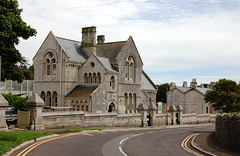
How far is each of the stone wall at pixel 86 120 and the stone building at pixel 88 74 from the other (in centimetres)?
730

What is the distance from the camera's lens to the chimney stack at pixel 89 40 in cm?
4641

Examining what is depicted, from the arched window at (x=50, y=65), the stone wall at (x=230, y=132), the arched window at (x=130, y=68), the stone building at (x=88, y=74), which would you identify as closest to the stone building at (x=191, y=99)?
the stone building at (x=88, y=74)

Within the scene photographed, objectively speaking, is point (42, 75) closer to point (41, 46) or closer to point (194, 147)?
point (41, 46)

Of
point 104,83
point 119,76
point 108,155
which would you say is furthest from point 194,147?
point 119,76

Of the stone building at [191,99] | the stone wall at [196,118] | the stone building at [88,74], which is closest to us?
the stone building at [88,74]

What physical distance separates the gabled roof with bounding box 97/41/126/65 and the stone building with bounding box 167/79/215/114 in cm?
2843

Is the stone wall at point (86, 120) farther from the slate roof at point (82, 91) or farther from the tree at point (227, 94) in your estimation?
the tree at point (227, 94)

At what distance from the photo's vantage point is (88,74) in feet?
142

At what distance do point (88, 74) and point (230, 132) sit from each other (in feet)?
95.7

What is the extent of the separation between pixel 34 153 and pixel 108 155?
11.5 ft

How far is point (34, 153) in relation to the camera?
13.6 metres

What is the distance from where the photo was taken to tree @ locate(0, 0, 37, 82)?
969 inches

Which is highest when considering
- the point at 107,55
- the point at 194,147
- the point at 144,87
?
the point at 107,55

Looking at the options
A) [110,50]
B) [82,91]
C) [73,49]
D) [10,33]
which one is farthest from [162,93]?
[10,33]
